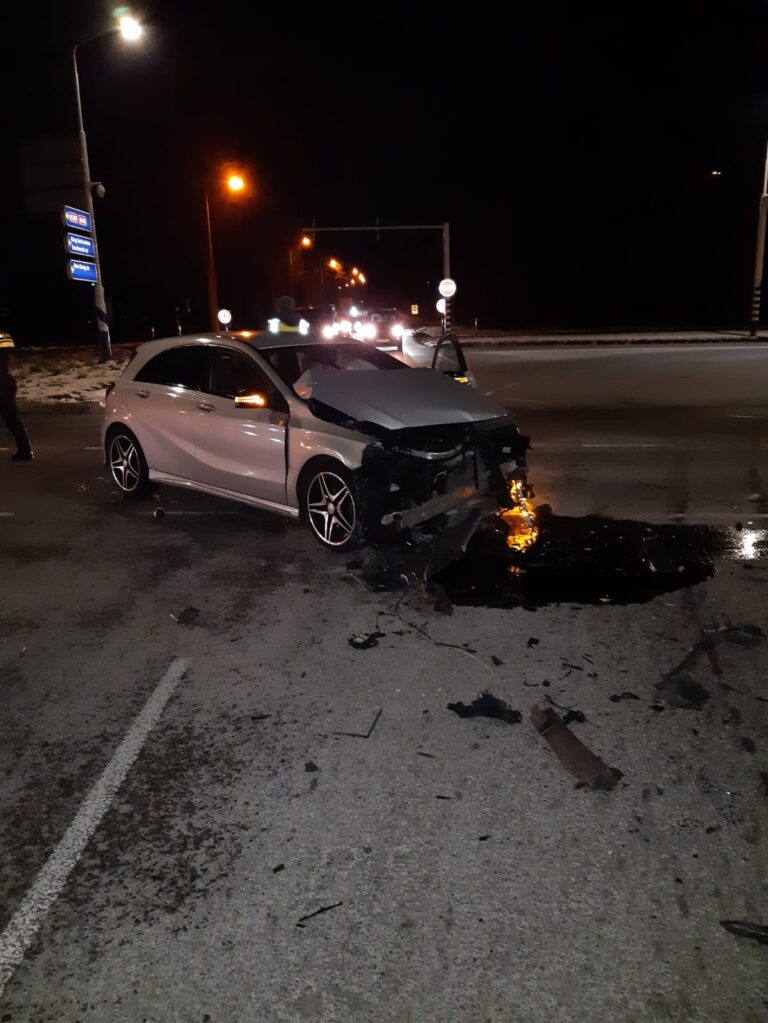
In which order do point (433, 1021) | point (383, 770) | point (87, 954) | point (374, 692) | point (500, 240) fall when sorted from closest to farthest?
point (433, 1021) < point (87, 954) < point (383, 770) < point (374, 692) < point (500, 240)

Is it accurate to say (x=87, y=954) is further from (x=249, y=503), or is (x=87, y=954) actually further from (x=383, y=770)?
(x=249, y=503)

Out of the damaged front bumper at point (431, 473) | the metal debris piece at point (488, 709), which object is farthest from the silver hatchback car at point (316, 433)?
the metal debris piece at point (488, 709)

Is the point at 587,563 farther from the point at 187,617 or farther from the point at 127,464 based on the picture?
the point at 127,464

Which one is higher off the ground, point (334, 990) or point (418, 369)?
point (418, 369)

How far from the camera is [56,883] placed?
112 inches

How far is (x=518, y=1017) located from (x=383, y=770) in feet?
4.28

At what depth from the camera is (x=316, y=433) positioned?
21.4 ft

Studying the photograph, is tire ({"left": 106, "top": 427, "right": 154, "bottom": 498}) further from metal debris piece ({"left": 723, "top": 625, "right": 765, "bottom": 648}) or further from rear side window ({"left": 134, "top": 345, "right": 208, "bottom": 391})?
metal debris piece ({"left": 723, "top": 625, "right": 765, "bottom": 648})

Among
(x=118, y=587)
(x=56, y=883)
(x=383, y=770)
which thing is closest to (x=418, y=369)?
(x=118, y=587)

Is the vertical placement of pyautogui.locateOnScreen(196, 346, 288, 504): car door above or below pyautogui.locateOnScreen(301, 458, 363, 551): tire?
above

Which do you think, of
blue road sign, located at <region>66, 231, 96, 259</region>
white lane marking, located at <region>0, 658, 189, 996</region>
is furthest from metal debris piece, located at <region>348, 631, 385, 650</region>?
blue road sign, located at <region>66, 231, 96, 259</region>

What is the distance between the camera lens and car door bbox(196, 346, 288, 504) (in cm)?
688

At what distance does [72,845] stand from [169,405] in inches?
209

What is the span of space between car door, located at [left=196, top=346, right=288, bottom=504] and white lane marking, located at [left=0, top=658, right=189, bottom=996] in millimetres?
2936
